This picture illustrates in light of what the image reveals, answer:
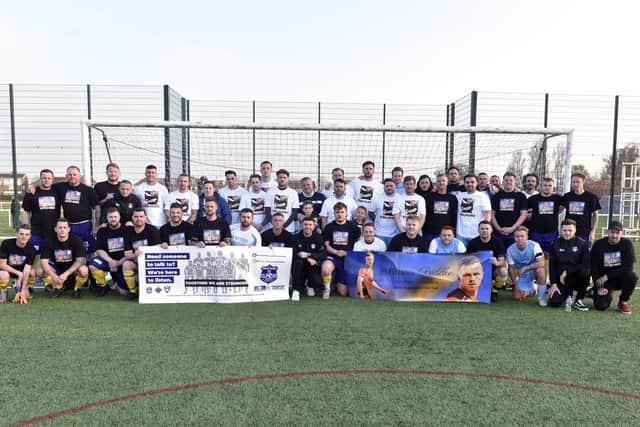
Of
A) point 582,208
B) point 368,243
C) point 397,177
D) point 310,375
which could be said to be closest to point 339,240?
point 368,243

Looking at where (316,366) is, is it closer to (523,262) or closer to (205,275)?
(205,275)

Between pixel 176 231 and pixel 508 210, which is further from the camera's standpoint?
pixel 508 210

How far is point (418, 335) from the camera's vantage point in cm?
410

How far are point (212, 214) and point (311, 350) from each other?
9.86 ft

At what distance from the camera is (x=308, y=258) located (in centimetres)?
593

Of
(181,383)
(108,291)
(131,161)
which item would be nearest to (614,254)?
(181,383)

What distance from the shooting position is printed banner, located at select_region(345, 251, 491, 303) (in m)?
5.59

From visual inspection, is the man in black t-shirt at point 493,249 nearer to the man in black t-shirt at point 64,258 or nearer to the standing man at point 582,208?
the standing man at point 582,208

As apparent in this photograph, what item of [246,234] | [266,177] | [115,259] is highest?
[266,177]

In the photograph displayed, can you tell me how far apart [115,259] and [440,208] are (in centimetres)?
462

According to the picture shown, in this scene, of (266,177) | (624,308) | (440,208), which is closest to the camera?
(624,308)

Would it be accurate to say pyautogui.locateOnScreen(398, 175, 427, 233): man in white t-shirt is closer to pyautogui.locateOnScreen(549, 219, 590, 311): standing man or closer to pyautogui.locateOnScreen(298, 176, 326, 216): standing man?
pyautogui.locateOnScreen(298, 176, 326, 216): standing man

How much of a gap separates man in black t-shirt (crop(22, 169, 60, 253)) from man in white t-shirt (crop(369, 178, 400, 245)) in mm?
4583

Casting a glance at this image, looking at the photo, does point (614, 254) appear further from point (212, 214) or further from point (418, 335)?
point (212, 214)
